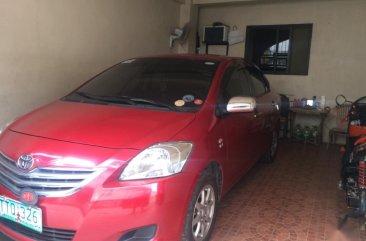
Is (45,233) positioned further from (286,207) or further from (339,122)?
(339,122)

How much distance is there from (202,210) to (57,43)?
2.83 m

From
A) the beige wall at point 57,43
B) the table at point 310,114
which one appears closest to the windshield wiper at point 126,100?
the beige wall at point 57,43

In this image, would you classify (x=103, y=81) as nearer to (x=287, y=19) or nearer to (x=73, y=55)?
(x=73, y=55)

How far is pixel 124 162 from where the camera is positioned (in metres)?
1.63

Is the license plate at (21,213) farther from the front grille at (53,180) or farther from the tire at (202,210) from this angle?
the tire at (202,210)

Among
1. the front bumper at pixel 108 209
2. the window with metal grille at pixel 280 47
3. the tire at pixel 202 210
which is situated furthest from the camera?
the window with metal grille at pixel 280 47

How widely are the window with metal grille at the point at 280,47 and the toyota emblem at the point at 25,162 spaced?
214 inches

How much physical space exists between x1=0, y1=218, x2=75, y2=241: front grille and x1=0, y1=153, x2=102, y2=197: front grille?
7.1 inches

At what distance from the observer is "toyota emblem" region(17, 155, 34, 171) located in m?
1.68

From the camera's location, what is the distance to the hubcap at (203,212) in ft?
6.48

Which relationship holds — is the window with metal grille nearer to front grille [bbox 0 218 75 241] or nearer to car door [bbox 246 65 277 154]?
car door [bbox 246 65 277 154]

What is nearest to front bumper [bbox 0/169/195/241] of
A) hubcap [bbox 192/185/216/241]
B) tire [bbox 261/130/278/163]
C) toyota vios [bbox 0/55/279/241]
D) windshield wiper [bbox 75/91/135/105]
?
toyota vios [bbox 0/55/279/241]

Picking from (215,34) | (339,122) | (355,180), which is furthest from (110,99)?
(339,122)

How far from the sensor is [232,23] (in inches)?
261
